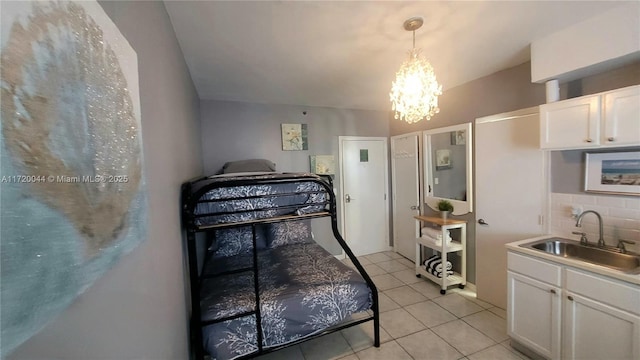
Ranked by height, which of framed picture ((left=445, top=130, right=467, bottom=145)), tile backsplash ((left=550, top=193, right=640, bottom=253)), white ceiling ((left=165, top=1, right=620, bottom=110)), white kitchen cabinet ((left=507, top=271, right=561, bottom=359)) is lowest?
white kitchen cabinet ((left=507, top=271, right=561, bottom=359))

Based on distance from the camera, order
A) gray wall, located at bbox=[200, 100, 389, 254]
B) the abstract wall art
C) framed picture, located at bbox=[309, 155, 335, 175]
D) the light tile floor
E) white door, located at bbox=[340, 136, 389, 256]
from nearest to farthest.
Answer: the abstract wall art, the light tile floor, gray wall, located at bbox=[200, 100, 389, 254], framed picture, located at bbox=[309, 155, 335, 175], white door, located at bbox=[340, 136, 389, 256]

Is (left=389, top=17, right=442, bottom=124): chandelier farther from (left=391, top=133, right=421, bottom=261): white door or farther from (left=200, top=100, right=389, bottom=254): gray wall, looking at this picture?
(left=200, top=100, right=389, bottom=254): gray wall

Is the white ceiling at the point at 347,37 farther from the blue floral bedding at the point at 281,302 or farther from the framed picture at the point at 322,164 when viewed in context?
the blue floral bedding at the point at 281,302

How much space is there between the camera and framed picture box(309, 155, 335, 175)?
3734 millimetres

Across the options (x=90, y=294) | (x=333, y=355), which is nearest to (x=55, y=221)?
(x=90, y=294)

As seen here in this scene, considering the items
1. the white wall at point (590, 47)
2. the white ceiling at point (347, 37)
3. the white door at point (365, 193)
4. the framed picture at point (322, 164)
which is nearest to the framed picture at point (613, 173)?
the white wall at point (590, 47)

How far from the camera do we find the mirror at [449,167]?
9.21 feet

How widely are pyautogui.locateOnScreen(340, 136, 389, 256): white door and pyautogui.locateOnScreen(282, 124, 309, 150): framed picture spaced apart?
66cm

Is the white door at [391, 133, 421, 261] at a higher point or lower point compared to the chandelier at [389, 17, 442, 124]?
lower

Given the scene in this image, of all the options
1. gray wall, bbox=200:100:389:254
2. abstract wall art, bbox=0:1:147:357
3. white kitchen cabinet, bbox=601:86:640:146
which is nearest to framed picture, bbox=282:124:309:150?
gray wall, bbox=200:100:389:254

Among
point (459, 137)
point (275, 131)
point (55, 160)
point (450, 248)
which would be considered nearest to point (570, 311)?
point (450, 248)

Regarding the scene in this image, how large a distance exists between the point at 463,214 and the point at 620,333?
1.57m

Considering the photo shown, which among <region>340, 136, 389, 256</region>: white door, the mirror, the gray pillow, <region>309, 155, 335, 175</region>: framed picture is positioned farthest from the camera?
<region>340, 136, 389, 256</region>: white door

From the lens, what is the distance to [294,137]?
3.63m
